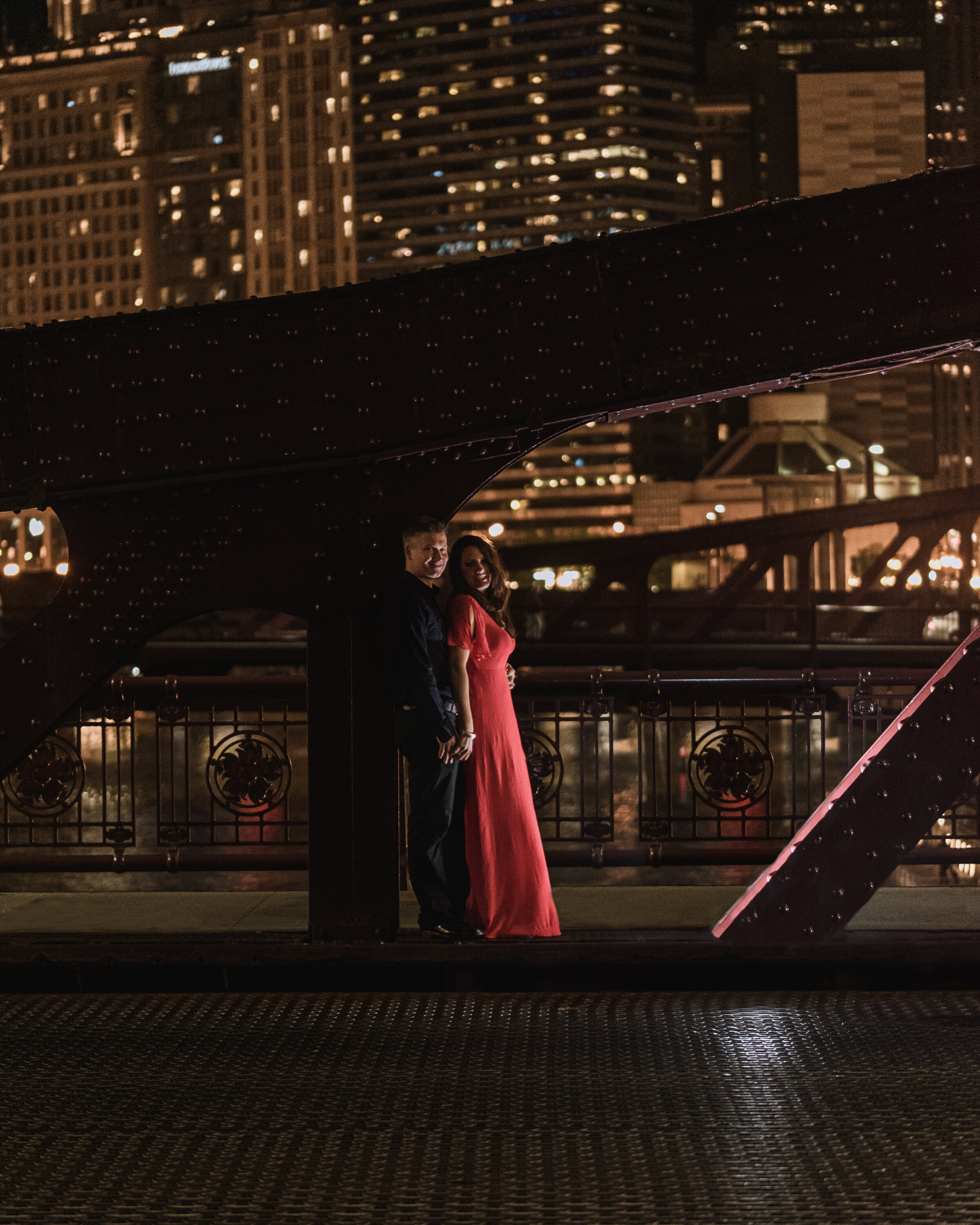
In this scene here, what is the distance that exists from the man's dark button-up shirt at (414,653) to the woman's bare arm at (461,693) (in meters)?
0.06

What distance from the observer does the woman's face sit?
6703 mm

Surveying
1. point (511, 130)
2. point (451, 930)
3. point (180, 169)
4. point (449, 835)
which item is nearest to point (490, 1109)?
point (451, 930)

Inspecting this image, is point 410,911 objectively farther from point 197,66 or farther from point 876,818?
point 197,66

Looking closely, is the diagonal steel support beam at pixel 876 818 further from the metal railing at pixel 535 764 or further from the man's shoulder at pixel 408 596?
the man's shoulder at pixel 408 596

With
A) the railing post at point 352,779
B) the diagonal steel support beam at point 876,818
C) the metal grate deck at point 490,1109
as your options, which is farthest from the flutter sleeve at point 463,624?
the diagonal steel support beam at point 876,818

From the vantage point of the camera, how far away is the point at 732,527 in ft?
132

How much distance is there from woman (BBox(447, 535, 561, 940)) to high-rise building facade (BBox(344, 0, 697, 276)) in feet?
594

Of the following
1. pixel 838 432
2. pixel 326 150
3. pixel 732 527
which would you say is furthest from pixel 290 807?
pixel 326 150

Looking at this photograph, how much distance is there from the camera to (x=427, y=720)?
6.49 metres

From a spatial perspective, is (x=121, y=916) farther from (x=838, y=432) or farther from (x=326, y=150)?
(x=326, y=150)

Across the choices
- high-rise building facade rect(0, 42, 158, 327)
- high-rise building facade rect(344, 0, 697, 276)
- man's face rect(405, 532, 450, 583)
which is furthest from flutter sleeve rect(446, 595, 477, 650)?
high-rise building facade rect(344, 0, 697, 276)

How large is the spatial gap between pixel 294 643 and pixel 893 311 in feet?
98.2

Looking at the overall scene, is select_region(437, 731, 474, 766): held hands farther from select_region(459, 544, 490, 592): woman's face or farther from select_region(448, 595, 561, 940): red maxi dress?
select_region(459, 544, 490, 592): woman's face

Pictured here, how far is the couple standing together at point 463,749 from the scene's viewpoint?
21.2ft
